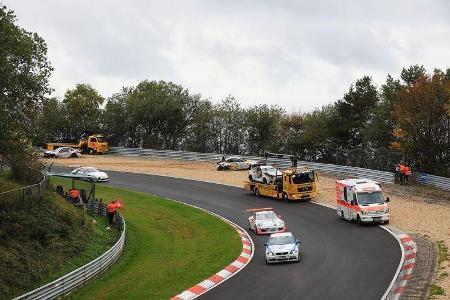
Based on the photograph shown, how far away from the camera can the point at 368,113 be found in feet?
252

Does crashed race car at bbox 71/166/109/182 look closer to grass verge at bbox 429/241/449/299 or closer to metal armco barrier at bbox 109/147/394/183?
metal armco barrier at bbox 109/147/394/183

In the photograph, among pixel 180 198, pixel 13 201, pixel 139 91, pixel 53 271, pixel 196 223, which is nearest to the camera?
pixel 53 271

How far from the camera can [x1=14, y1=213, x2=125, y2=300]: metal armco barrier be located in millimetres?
22891

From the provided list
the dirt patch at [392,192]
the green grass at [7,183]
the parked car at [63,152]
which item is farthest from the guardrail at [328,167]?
the green grass at [7,183]

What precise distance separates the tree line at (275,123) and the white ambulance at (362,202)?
19.2 metres

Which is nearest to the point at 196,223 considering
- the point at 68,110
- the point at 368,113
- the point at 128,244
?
the point at 128,244

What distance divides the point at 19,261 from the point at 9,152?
726 centimetres

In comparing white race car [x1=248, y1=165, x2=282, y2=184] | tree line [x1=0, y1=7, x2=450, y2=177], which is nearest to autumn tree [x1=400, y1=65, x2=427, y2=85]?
tree line [x1=0, y1=7, x2=450, y2=177]

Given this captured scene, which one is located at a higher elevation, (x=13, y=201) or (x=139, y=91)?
(x=139, y=91)

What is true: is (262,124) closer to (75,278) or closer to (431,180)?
(431,180)

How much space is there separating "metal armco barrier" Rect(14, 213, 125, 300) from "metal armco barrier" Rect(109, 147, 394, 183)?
102 ft

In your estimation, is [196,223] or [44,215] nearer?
[44,215]

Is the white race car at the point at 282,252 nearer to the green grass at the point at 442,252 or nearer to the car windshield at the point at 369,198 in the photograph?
the green grass at the point at 442,252

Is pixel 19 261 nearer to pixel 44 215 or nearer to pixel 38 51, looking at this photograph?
pixel 44 215
